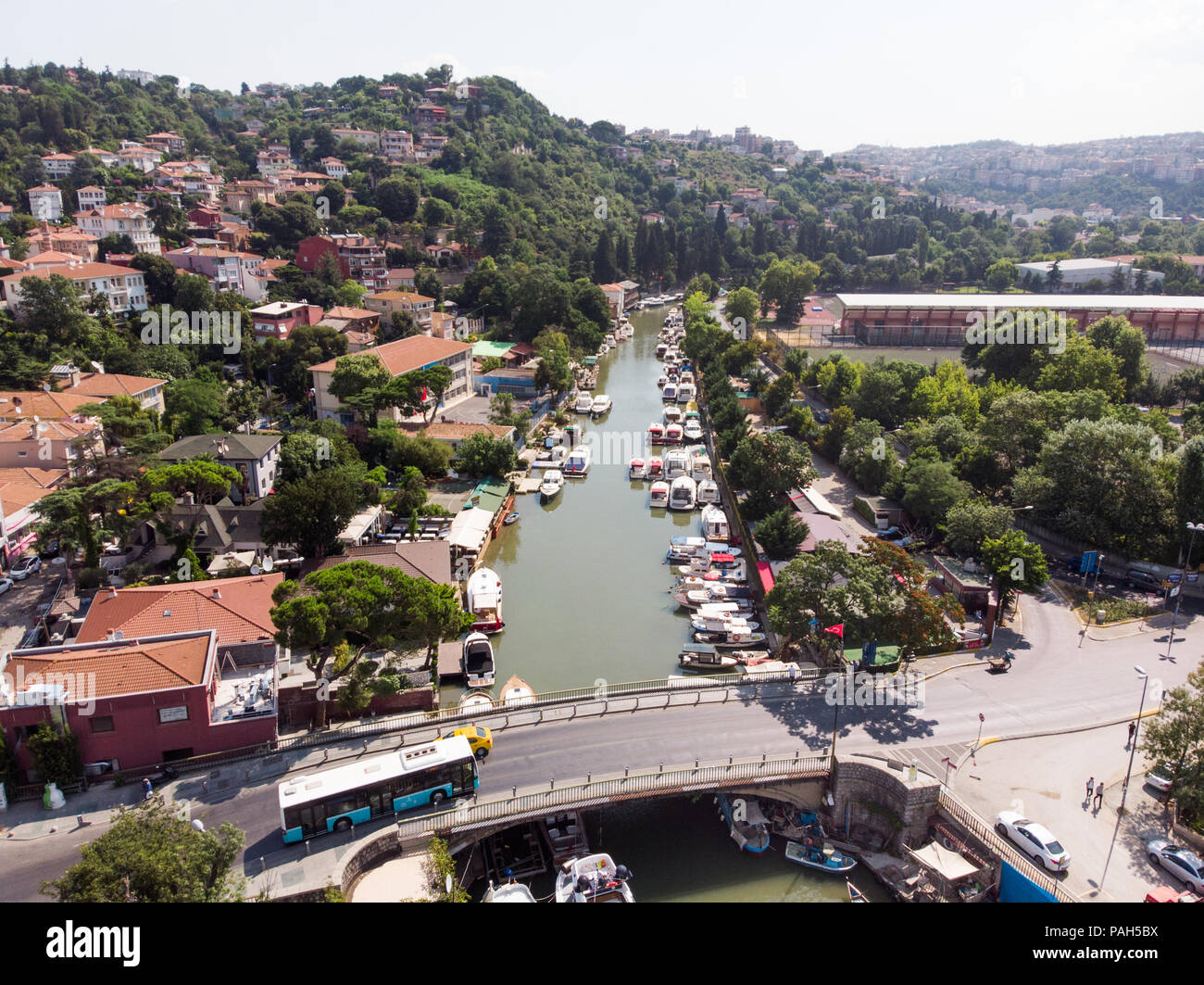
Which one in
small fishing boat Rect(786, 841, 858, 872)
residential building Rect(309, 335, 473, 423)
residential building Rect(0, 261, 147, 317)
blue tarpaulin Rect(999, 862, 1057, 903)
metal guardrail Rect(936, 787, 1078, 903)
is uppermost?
residential building Rect(0, 261, 147, 317)

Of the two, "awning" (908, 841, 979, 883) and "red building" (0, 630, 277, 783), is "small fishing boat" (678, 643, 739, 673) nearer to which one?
"awning" (908, 841, 979, 883)

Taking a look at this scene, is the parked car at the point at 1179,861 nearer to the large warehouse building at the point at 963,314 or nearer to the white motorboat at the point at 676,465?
the white motorboat at the point at 676,465

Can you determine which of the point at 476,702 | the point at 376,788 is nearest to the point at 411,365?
the point at 476,702

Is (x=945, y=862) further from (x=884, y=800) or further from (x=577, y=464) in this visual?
(x=577, y=464)

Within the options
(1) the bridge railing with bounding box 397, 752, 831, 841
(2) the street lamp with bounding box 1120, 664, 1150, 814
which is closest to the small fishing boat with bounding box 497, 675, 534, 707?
(1) the bridge railing with bounding box 397, 752, 831, 841
